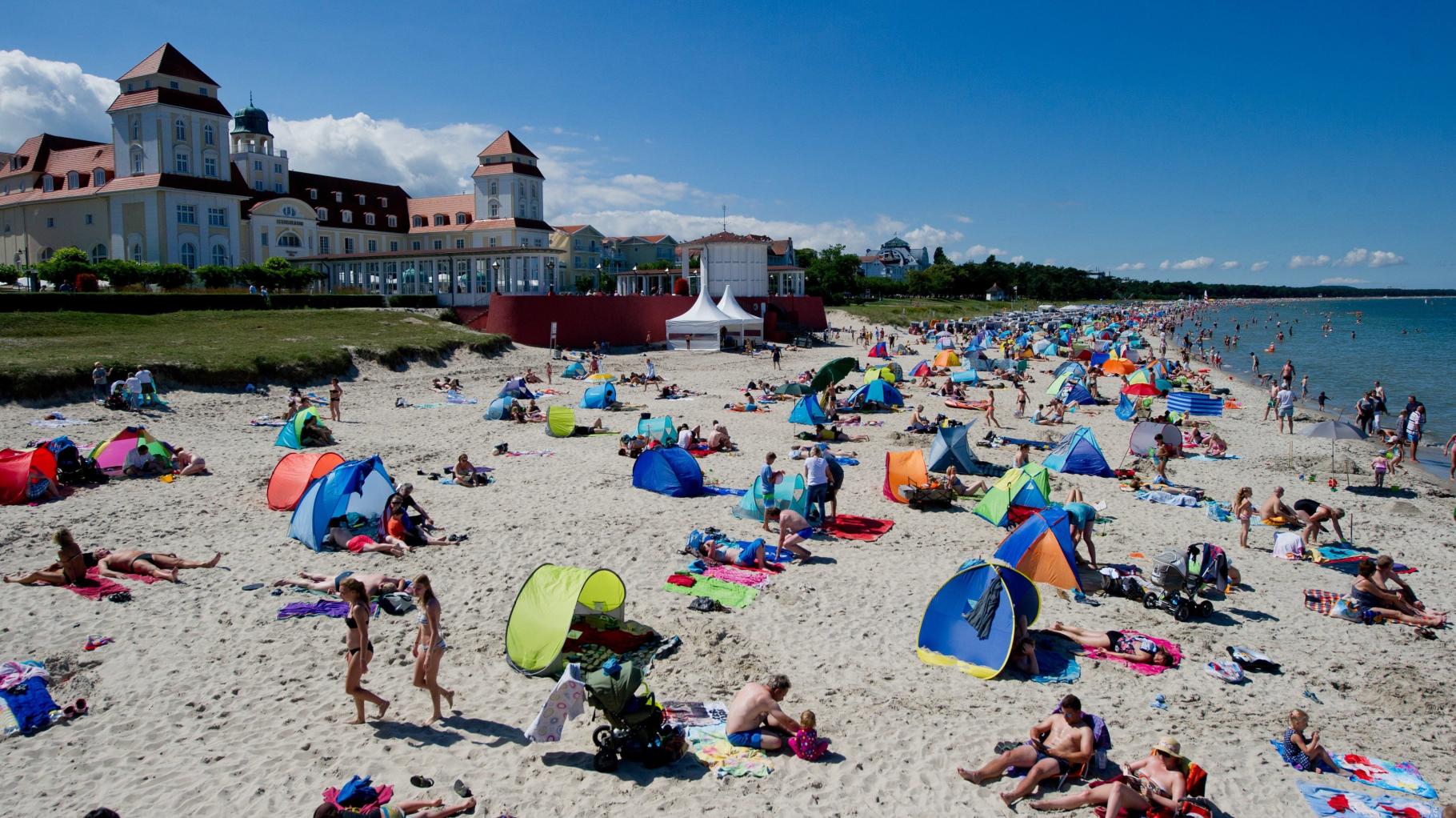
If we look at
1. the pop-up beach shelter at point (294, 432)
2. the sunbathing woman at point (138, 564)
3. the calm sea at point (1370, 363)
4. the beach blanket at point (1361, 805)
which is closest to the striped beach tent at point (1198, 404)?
the calm sea at point (1370, 363)

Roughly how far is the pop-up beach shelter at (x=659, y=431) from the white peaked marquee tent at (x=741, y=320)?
80.5 feet

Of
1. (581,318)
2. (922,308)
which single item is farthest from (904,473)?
(922,308)

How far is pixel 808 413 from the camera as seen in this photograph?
20.2m

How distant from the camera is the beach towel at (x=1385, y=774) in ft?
20.3

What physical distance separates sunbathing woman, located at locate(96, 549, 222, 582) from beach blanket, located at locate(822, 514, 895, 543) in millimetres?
8291

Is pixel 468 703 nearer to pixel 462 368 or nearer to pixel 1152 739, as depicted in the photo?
pixel 1152 739

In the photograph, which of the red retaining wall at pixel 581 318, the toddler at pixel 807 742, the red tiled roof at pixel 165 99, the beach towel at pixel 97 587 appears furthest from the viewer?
the red tiled roof at pixel 165 99

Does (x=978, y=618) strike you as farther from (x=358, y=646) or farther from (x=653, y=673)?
(x=358, y=646)

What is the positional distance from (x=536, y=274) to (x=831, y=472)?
35.9 metres

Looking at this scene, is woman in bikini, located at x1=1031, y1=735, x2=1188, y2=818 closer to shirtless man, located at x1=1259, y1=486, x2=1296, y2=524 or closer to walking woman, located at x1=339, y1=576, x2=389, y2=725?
walking woman, located at x1=339, y1=576, x2=389, y2=725

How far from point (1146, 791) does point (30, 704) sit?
8495 millimetres

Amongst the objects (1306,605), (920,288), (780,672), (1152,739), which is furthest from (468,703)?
(920,288)

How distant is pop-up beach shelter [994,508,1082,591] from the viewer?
32.4 ft

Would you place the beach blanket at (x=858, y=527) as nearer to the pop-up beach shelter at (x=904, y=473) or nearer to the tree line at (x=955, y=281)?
the pop-up beach shelter at (x=904, y=473)
